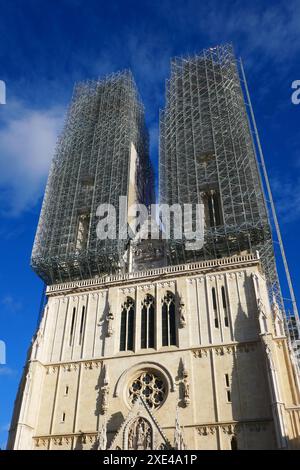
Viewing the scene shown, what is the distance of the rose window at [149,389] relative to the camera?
28953 mm

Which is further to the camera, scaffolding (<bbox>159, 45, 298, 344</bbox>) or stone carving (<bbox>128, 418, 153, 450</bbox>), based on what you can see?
scaffolding (<bbox>159, 45, 298, 344</bbox>)

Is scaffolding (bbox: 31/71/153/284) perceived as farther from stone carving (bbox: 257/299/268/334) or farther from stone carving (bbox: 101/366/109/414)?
stone carving (bbox: 257/299/268/334)

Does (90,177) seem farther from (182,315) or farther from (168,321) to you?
(182,315)

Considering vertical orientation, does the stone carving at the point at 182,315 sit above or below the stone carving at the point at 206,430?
above

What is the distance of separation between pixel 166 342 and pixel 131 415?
215 inches

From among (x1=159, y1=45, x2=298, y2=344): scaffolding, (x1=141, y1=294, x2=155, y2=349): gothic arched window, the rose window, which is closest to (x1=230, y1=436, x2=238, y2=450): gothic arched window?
the rose window

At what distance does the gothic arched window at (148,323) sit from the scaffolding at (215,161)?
4.65 meters

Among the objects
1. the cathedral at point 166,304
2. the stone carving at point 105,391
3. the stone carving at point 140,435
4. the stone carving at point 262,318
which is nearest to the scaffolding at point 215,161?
the cathedral at point 166,304

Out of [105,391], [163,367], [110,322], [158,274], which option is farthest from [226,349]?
[110,322]

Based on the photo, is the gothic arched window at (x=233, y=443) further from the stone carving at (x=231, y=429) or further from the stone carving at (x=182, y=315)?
the stone carving at (x=182, y=315)

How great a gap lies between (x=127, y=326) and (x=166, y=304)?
3061 millimetres

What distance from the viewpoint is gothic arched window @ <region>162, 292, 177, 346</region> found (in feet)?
102

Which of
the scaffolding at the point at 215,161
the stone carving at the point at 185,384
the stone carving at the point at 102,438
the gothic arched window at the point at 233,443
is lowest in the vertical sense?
the gothic arched window at the point at 233,443

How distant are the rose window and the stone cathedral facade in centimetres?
6
